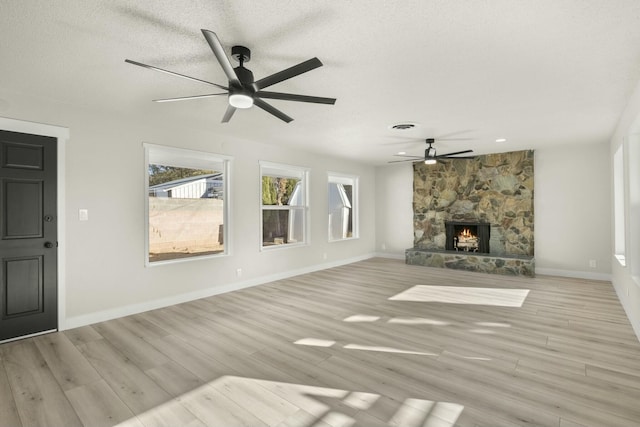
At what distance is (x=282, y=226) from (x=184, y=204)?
1991mm

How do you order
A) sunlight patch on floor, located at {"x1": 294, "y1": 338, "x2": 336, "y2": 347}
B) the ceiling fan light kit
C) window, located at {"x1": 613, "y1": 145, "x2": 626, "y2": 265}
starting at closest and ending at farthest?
the ceiling fan light kit
sunlight patch on floor, located at {"x1": 294, "y1": 338, "x2": 336, "y2": 347}
window, located at {"x1": 613, "y1": 145, "x2": 626, "y2": 265}

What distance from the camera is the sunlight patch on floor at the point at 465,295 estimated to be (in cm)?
444

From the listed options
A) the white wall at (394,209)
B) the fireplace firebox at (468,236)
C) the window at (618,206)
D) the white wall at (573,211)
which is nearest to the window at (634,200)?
the window at (618,206)

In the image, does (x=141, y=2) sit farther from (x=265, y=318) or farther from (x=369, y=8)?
(x=265, y=318)

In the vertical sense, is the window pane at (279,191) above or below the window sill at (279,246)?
above

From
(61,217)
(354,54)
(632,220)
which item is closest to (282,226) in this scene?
(61,217)

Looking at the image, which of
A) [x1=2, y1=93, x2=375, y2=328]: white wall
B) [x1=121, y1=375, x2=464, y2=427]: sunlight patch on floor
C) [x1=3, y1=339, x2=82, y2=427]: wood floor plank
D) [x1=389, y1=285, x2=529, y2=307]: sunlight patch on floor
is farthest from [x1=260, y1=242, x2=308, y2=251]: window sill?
[x1=121, y1=375, x2=464, y2=427]: sunlight patch on floor

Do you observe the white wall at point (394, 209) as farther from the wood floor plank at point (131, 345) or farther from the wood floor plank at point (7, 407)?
the wood floor plank at point (7, 407)

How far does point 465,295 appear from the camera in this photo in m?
4.80

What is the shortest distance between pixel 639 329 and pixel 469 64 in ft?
9.90

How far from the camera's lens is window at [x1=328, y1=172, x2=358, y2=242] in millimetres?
7633

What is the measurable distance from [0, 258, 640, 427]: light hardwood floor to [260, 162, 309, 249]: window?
6.00ft

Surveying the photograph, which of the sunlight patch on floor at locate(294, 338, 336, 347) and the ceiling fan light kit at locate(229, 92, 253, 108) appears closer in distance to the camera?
the ceiling fan light kit at locate(229, 92, 253, 108)

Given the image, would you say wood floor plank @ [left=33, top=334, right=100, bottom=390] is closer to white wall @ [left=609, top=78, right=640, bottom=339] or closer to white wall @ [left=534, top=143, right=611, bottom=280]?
white wall @ [left=609, top=78, right=640, bottom=339]
